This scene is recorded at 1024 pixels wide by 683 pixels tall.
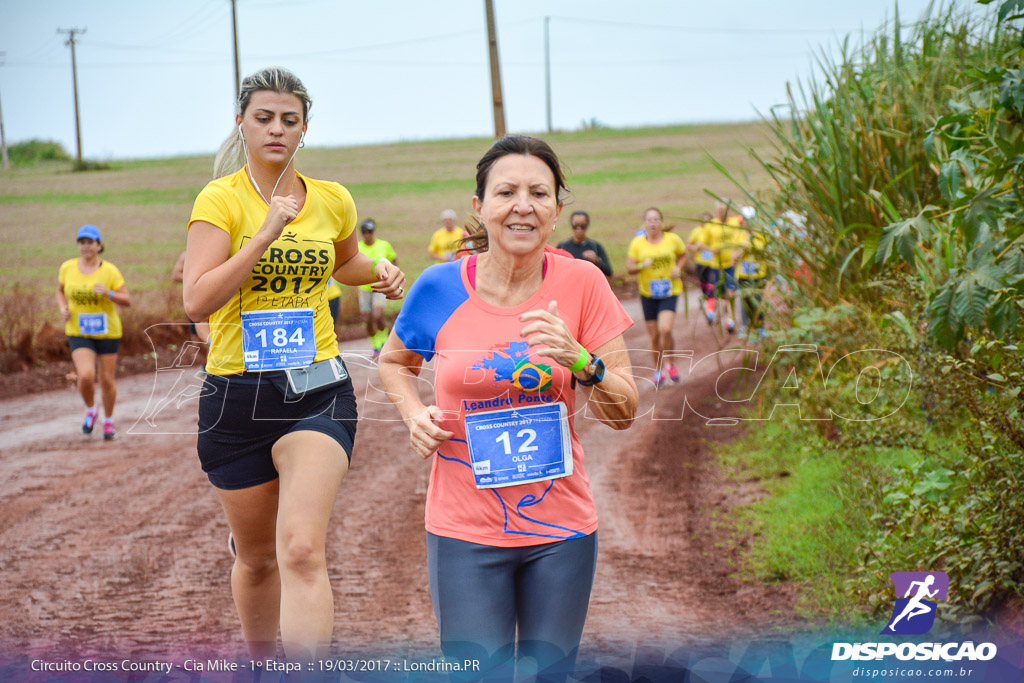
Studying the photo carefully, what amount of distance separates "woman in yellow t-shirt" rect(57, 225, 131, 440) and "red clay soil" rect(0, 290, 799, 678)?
1.58ft

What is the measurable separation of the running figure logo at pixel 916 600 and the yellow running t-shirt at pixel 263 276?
8.01 feet

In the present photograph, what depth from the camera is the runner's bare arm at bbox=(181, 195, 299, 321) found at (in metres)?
3.01

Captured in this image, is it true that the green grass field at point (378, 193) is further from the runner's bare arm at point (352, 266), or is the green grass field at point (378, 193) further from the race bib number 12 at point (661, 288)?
the runner's bare arm at point (352, 266)

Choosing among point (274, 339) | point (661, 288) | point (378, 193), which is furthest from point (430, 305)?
point (378, 193)

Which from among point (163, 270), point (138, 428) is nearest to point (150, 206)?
point (163, 270)

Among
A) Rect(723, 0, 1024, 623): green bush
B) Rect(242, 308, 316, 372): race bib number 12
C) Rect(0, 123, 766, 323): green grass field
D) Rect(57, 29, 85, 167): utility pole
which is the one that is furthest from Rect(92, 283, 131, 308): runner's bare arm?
Rect(57, 29, 85, 167): utility pole

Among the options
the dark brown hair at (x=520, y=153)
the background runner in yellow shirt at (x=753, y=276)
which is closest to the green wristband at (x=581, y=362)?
the dark brown hair at (x=520, y=153)

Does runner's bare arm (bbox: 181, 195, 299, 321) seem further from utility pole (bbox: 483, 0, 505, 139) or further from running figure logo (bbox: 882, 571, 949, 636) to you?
utility pole (bbox: 483, 0, 505, 139)

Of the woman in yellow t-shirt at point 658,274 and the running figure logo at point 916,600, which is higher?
the woman in yellow t-shirt at point 658,274

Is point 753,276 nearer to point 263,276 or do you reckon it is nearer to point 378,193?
point 263,276

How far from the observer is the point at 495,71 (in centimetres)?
1121

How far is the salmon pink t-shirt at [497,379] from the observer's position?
2.67m

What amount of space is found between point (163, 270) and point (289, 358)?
60.7 feet

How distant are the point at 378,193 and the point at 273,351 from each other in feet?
113
